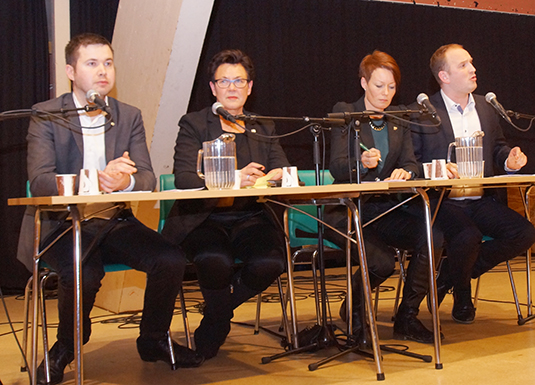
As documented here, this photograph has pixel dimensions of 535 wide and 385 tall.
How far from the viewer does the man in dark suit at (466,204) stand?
2.75 metres

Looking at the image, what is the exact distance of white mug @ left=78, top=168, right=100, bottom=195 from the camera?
6.27 ft

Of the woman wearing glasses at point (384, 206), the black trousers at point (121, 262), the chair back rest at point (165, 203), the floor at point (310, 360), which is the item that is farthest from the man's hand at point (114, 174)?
the woman wearing glasses at point (384, 206)

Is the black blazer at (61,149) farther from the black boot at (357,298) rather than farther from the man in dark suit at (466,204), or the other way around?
the man in dark suit at (466,204)

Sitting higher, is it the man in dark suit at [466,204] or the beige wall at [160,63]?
the beige wall at [160,63]

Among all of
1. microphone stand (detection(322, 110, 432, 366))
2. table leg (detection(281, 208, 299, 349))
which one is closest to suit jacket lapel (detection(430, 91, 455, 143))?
microphone stand (detection(322, 110, 432, 366))

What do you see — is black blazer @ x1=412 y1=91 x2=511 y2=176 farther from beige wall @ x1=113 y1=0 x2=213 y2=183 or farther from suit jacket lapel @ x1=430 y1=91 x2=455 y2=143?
beige wall @ x1=113 y1=0 x2=213 y2=183

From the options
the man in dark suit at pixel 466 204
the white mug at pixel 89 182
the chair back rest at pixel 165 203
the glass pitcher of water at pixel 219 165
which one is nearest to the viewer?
the white mug at pixel 89 182

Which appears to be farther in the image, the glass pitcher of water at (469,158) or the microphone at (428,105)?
the glass pitcher of water at (469,158)

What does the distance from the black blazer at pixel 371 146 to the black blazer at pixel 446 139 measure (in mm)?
140

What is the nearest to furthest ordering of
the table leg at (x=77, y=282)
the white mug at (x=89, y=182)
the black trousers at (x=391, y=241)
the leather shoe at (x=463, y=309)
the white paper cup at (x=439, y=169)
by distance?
the table leg at (x=77, y=282), the white mug at (x=89, y=182), the white paper cup at (x=439, y=169), the black trousers at (x=391, y=241), the leather shoe at (x=463, y=309)

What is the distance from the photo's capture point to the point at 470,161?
2.45 m

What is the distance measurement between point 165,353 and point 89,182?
2.58ft

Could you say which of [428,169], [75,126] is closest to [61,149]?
[75,126]

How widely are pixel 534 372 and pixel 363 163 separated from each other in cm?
99
